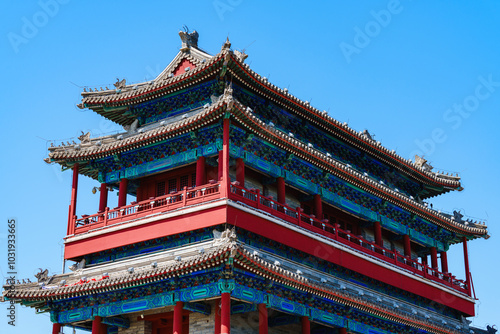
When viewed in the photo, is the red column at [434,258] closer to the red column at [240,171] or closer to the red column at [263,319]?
the red column at [240,171]

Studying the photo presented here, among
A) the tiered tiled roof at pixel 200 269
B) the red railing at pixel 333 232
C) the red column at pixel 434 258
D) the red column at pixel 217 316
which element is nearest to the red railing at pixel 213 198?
the red railing at pixel 333 232

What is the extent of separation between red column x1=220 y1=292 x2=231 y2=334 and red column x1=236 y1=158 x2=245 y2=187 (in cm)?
485

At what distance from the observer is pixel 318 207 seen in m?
29.9

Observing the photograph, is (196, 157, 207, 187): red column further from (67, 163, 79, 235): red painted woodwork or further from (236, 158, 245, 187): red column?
(67, 163, 79, 235): red painted woodwork

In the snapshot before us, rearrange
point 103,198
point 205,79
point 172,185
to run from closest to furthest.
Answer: point 205,79 → point 172,185 → point 103,198

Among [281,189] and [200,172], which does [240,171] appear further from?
[281,189]

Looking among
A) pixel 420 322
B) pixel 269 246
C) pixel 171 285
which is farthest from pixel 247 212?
pixel 420 322

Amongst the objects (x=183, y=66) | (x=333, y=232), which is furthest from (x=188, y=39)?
(x=333, y=232)

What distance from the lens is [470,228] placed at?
3744 centimetres

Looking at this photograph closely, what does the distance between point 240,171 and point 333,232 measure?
22.6 ft

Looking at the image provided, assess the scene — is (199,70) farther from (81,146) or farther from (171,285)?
(171,285)

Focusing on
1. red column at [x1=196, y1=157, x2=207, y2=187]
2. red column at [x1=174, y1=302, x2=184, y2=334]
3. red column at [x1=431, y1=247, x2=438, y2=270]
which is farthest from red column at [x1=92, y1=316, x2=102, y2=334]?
red column at [x1=431, y1=247, x2=438, y2=270]

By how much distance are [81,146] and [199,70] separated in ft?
20.7

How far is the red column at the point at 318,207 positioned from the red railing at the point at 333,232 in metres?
0.33
